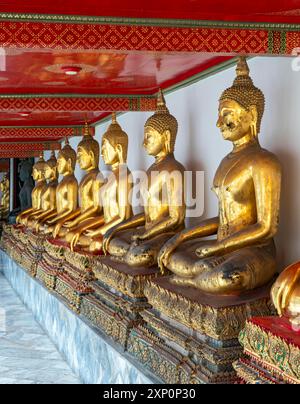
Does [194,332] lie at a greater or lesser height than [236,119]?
lesser

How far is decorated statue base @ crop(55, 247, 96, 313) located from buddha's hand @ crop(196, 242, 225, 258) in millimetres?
1640

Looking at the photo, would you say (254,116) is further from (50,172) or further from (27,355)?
(50,172)

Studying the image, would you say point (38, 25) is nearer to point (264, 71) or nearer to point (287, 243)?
point (264, 71)

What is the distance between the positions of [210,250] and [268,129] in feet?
2.86

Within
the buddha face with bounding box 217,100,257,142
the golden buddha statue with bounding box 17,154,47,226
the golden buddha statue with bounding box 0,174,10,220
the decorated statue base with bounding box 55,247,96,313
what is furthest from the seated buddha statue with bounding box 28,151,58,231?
the golden buddha statue with bounding box 0,174,10,220

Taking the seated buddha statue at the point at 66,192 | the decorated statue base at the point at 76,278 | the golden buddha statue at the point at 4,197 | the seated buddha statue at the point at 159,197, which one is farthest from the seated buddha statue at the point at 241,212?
the golden buddha statue at the point at 4,197

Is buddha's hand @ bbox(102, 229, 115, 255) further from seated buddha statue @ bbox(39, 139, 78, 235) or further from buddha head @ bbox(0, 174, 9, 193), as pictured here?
buddha head @ bbox(0, 174, 9, 193)

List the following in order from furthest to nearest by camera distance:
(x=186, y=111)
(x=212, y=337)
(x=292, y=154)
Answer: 1. (x=186, y=111)
2. (x=292, y=154)
3. (x=212, y=337)

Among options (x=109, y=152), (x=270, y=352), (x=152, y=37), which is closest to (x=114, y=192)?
(x=109, y=152)

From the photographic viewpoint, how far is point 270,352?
2.36 metres

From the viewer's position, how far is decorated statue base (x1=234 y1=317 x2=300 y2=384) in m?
2.23
